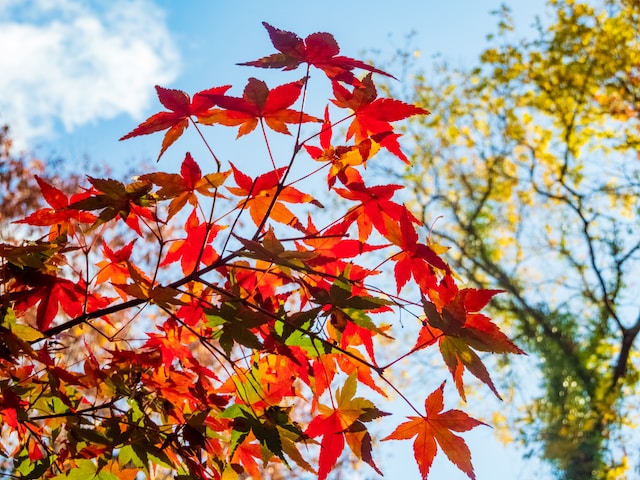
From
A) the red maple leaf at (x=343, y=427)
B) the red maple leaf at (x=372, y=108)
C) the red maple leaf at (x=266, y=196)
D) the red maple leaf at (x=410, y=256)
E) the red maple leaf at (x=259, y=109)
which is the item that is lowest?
the red maple leaf at (x=343, y=427)

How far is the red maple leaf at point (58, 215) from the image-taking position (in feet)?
2.50

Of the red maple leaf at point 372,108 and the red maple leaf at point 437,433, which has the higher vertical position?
the red maple leaf at point 372,108

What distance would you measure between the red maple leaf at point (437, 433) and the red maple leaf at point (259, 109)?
0.35 meters

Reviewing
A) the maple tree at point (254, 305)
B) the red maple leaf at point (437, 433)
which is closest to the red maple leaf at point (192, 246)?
the maple tree at point (254, 305)

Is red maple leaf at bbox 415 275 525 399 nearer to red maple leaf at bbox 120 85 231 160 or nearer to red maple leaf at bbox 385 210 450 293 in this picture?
red maple leaf at bbox 385 210 450 293

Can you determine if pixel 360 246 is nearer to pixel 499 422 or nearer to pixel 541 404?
pixel 541 404

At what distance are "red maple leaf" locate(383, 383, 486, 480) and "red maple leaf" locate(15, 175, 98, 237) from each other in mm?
479

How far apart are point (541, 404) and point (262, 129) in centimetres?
619

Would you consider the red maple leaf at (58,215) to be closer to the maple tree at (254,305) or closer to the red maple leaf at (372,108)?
the maple tree at (254,305)

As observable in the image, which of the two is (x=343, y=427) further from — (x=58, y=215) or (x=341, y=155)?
(x=58, y=215)

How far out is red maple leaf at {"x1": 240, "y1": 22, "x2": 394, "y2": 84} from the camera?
2.25 feet

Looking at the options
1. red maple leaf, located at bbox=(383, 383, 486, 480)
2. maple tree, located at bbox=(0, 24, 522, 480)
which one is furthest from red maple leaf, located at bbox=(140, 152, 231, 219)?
red maple leaf, located at bbox=(383, 383, 486, 480)

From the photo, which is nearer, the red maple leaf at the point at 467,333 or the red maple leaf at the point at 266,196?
the red maple leaf at the point at 467,333

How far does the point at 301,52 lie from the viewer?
694mm
